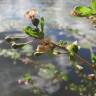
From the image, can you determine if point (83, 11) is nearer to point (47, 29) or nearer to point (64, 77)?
point (64, 77)

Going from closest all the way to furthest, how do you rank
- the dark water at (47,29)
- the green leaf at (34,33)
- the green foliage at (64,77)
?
the green leaf at (34,33)
the dark water at (47,29)
the green foliage at (64,77)

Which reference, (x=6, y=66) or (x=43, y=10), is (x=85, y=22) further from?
(x=6, y=66)

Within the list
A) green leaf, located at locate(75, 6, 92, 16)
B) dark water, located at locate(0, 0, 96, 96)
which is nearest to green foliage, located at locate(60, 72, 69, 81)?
dark water, located at locate(0, 0, 96, 96)

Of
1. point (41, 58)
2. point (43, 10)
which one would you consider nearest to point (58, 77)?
point (41, 58)

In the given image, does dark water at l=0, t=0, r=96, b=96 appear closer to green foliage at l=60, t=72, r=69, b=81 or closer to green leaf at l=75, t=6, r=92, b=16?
green foliage at l=60, t=72, r=69, b=81

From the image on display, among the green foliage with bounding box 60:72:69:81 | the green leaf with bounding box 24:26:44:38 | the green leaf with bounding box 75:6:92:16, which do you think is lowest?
the green foliage with bounding box 60:72:69:81

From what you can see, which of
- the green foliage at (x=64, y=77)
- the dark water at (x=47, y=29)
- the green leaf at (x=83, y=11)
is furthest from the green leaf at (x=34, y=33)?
the green foliage at (x=64, y=77)

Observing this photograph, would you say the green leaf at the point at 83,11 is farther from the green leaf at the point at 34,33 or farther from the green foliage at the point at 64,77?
the green foliage at the point at 64,77

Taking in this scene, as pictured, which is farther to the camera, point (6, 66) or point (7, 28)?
point (7, 28)

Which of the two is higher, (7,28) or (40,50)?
(40,50)
